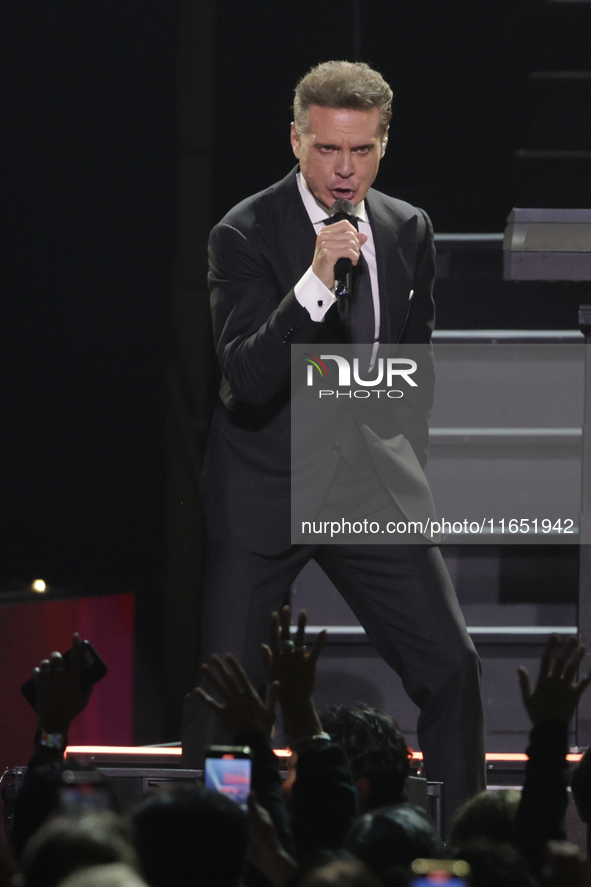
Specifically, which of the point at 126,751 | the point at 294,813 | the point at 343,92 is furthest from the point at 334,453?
the point at 294,813

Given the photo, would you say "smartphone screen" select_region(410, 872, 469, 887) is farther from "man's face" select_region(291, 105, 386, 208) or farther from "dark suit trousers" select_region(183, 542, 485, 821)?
"man's face" select_region(291, 105, 386, 208)

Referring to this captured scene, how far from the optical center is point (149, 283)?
418 cm

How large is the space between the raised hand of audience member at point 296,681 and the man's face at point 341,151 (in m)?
1.19

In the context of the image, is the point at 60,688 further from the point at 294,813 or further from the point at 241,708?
the point at 294,813

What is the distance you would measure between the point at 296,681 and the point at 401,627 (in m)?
0.84

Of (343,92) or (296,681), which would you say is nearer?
(296,681)

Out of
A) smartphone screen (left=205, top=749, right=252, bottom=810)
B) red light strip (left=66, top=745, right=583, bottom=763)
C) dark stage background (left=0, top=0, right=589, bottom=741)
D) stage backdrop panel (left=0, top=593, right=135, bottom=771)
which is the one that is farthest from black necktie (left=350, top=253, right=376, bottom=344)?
smartphone screen (left=205, top=749, right=252, bottom=810)

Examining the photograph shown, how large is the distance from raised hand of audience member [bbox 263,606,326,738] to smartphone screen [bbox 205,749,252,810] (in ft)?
1.36

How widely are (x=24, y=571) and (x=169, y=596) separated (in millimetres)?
438

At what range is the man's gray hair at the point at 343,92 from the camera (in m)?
3.11

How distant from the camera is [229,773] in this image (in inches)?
71.9

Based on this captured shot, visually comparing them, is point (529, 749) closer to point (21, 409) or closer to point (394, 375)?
point (394, 375)

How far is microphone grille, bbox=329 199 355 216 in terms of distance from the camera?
2925mm

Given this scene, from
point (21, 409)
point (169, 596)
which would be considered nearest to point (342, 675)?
point (169, 596)
